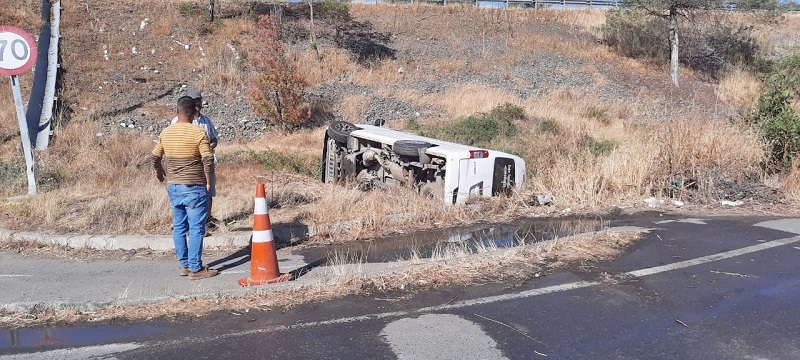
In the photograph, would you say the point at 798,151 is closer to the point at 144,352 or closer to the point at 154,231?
the point at 154,231

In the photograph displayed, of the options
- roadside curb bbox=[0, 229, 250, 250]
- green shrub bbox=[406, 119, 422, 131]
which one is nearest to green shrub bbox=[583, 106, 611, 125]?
green shrub bbox=[406, 119, 422, 131]

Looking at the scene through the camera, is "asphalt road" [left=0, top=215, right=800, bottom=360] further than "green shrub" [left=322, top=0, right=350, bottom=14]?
No

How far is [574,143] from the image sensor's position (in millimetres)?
14023

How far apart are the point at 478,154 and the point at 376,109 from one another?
41.1ft

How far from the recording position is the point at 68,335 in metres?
4.86

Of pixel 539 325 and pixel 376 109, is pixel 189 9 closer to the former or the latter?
pixel 376 109

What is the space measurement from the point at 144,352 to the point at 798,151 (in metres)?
10.8

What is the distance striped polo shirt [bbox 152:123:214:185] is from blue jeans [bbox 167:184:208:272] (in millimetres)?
83

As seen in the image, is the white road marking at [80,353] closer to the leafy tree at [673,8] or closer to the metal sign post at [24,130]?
the metal sign post at [24,130]

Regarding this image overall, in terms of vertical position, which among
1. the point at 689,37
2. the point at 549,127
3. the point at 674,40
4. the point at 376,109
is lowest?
the point at 549,127

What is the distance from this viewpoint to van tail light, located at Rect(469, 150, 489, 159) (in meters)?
8.80

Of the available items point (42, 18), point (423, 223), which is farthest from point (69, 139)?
point (423, 223)

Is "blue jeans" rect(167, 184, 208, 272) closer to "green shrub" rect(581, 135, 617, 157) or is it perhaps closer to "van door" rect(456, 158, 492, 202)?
"van door" rect(456, 158, 492, 202)

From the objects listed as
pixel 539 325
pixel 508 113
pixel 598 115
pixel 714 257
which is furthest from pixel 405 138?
pixel 598 115
